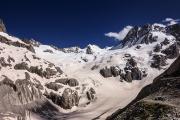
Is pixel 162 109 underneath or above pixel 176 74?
underneath

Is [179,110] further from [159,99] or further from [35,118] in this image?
[35,118]

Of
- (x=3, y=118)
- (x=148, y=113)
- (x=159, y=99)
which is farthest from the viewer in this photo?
(x=3, y=118)

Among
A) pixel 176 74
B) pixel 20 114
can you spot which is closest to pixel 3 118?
pixel 20 114

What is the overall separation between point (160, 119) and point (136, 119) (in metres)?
2.31

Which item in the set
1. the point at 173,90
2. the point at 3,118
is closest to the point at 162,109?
the point at 173,90

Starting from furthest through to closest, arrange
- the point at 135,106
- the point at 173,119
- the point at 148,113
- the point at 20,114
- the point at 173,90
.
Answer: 1. the point at 20,114
2. the point at 173,90
3. the point at 135,106
4. the point at 148,113
5. the point at 173,119

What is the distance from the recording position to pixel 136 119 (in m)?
27.4

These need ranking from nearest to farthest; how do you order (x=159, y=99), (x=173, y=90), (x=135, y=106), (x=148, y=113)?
(x=148, y=113)
(x=135, y=106)
(x=159, y=99)
(x=173, y=90)

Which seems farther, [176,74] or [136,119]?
[176,74]

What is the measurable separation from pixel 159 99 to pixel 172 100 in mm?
1437

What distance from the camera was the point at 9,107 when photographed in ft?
652

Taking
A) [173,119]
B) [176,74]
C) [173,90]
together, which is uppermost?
[176,74]

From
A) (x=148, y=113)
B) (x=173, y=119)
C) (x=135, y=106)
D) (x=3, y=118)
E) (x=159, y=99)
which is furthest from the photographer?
(x=3, y=118)

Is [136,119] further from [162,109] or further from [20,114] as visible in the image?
[20,114]
